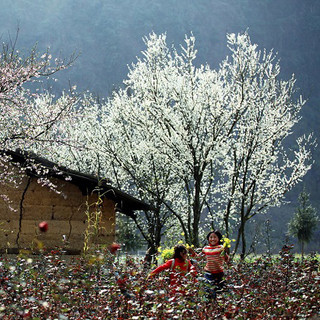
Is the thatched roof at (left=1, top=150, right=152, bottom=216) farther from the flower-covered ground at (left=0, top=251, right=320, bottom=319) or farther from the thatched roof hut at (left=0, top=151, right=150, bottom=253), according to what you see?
the flower-covered ground at (left=0, top=251, right=320, bottom=319)

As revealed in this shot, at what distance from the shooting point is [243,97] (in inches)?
822

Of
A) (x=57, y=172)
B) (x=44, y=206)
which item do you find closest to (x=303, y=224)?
(x=44, y=206)

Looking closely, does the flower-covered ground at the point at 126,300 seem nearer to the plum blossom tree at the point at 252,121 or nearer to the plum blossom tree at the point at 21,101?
the plum blossom tree at the point at 21,101

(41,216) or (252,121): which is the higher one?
(252,121)

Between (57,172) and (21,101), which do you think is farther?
(57,172)

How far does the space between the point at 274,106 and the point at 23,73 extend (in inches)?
538

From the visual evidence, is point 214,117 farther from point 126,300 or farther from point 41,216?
point 126,300

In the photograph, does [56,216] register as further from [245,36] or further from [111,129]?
[111,129]

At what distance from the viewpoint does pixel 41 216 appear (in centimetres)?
1250

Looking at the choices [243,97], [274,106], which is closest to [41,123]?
[243,97]

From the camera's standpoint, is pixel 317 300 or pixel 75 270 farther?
pixel 317 300

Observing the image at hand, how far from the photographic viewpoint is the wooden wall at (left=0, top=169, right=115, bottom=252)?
40.1 ft

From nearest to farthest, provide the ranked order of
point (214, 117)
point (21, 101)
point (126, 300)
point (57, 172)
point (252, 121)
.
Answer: point (126, 300), point (21, 101), point (57, 172), point (214, 117), point (252, 121)

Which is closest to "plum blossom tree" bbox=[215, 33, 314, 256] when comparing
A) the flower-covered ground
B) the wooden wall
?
the wooden wall
